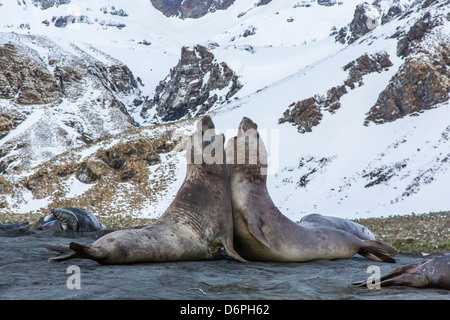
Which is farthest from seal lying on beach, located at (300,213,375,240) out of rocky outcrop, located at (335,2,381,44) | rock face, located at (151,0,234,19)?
rock face, located at (151,0,234,19)

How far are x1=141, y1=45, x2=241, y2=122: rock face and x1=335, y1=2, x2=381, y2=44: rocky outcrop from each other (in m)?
28.4

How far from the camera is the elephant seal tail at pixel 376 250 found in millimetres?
7566

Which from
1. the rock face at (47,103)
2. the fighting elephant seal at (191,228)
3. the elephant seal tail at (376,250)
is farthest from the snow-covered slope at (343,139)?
the fighting elephant seal at (191,228)

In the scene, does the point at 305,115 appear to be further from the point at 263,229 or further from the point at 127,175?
the point at 263,229

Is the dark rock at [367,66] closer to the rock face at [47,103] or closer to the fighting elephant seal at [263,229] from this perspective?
the fighting elephant seal at [263,229]

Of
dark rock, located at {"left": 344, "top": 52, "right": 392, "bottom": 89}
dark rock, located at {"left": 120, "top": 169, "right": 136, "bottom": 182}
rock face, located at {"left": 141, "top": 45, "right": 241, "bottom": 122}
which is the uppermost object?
rock face, located at {"left": 141, "top": 45, "right": 241, "bottom": 122}

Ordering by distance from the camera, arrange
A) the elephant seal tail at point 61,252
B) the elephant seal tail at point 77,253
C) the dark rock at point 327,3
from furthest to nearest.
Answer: the dark rock at point 327,3
the elephant seal tail at point 61,252
the elephant seal tail at point 77,253

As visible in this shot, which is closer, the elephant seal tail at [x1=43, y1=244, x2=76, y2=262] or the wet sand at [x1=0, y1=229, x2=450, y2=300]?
the wet sand at [x1=0, y1=229, x2=450, y2=300]

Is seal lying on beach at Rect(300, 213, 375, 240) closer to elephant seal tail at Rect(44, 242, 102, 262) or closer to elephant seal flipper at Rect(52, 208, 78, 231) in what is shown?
elephant seal tail at Rect(44, 242, 102, 262)

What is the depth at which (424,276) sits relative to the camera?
14.8 ft

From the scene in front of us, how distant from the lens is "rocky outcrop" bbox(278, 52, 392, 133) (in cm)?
4362

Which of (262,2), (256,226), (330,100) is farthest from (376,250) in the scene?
(262,2)

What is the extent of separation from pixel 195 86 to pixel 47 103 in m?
30.0

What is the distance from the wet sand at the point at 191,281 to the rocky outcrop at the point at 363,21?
83390 mm
